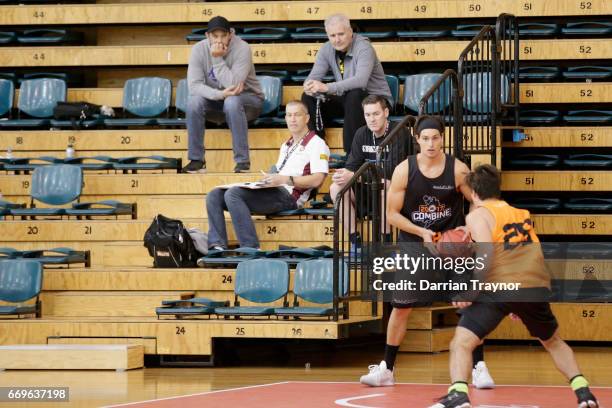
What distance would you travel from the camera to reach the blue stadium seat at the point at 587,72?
12.2 metres

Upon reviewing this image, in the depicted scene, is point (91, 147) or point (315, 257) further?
point (91, 147)

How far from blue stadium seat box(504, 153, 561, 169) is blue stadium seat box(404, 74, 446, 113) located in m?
1.15

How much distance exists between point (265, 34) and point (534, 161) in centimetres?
331

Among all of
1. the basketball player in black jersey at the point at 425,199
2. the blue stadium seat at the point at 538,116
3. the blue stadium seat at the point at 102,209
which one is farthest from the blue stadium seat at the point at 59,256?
the blue stadium seat at the point at 538,116

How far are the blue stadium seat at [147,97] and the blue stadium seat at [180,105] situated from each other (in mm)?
115

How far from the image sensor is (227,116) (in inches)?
436

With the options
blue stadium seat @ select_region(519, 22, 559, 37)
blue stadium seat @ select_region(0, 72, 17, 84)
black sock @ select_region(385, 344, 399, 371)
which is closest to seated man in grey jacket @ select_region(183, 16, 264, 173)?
blue stadium seat @ select_region(0, 72, 17, 84)

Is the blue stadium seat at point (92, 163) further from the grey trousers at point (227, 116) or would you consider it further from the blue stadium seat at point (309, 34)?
the blue stadium seat at point (309, 34)

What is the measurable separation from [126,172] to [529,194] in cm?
403

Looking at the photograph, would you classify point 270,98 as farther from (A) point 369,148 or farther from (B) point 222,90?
(A) point 369,148

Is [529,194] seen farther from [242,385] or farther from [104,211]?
[242,385]

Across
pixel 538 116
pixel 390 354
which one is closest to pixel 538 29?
pixel 538 116

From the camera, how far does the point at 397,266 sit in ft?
25.6

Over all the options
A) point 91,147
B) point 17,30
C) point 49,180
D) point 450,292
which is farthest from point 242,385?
point 17,30
